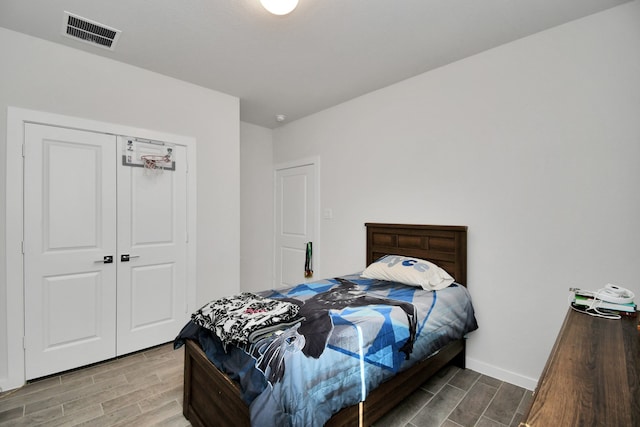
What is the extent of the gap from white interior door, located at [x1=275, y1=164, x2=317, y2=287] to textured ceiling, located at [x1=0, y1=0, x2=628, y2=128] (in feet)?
4.77

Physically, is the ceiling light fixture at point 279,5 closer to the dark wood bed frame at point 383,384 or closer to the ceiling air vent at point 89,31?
the ceiling air vent at point 89,31

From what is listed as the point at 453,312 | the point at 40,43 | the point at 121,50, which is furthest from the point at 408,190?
the point at 40,43

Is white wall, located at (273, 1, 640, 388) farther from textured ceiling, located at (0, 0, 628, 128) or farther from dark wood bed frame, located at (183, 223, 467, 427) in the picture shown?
textured ceiling, located at (0, 0, 628, 128)

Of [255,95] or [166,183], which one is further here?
[255,95]

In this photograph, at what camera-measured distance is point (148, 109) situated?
111 inches

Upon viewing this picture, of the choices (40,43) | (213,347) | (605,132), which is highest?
(40,43)

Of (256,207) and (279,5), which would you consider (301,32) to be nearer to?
(279,5)

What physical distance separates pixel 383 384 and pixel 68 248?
8.81ft

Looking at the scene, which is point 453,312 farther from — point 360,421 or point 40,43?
point 40,43

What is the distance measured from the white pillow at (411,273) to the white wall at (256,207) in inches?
86.0

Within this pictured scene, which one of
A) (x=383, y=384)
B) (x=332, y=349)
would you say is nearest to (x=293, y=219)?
(x=383, y=384)

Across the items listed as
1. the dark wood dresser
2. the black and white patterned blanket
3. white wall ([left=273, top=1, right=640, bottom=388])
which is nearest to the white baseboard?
white wall ([left=273, top=1, right=640, bottom=388])

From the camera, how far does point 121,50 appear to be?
8.04 feet

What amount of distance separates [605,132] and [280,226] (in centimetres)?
362
